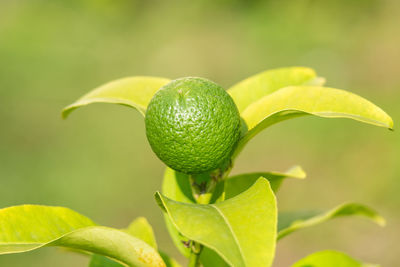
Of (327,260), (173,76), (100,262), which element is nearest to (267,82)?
(327,260)

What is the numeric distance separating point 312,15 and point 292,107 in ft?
19.7

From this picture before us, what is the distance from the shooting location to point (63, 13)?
23.0 feet

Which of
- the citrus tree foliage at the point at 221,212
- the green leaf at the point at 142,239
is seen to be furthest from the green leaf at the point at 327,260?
the green leaf at the point at 142,239

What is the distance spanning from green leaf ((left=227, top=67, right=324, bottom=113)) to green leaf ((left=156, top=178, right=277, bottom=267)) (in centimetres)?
35

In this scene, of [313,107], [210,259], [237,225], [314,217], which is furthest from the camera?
[314,217]

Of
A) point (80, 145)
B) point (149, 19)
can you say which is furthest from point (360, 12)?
point (80, 145)

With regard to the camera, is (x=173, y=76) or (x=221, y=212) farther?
(x=173, y=76)

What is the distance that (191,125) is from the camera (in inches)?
32.4

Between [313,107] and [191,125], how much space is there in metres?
0.21

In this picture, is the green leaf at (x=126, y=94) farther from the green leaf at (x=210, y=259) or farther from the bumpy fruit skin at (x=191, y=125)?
the green leaf at (x=210, y=259)

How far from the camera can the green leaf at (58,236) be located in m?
0.76

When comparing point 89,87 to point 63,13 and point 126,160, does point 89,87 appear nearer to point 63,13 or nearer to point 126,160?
point 126,160

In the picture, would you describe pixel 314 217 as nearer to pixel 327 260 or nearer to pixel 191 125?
pixel 327 260

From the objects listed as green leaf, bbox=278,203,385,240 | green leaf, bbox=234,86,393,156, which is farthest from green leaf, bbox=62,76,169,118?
green leaf, bbox=278,203,385,240
